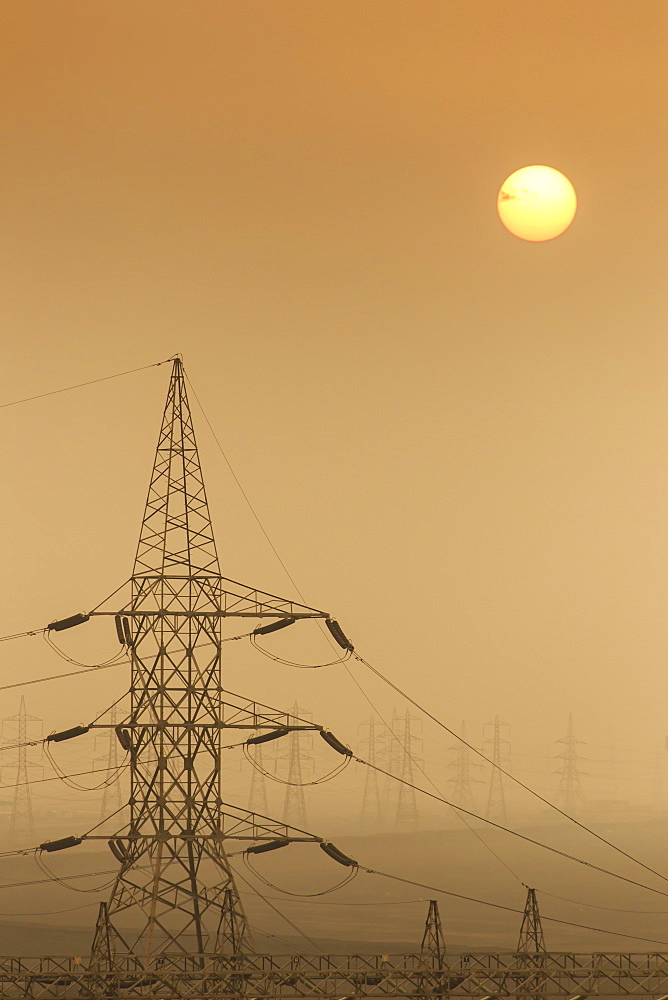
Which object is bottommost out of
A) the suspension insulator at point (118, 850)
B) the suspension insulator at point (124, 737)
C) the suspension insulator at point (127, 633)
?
the suspension insulator at point (118, 850)

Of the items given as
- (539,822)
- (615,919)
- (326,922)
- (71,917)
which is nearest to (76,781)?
(71,917)

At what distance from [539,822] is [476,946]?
95048 mm

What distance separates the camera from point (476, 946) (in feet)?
295

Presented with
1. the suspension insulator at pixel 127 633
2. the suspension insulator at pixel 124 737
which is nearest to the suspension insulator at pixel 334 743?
the suspension insulator at pixel 124 737

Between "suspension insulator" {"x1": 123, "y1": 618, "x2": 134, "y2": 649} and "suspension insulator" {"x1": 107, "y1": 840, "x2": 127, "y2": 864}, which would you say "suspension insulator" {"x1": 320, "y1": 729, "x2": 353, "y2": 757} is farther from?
"suspension insulator" {"x1": 107, "y1": 840, "x2": 127, "y2": 864}

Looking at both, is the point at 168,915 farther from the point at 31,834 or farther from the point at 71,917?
the point at 31,834

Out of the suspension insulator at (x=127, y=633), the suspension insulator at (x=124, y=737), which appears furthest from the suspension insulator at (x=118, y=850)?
the suspension insulator at (x=127, y=633)

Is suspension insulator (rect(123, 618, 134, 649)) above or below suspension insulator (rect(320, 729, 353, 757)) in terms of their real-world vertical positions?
above

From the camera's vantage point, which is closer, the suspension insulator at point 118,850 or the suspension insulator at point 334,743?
the suspension insulator at point 118,850

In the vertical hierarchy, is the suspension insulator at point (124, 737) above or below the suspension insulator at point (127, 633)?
below

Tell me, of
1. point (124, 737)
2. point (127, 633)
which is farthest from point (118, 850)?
point (127, 633)

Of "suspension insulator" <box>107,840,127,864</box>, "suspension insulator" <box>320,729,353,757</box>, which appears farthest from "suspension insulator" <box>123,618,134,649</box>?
"suspension insulator" <box>320,729,353,757</box>

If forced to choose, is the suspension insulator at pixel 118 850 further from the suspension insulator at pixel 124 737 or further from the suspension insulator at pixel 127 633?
the suspension insulator at pixel 127 633

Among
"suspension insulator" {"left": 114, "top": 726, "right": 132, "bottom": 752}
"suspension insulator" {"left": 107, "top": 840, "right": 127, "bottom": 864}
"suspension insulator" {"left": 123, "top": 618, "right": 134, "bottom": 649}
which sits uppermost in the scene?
"suspension insulator" {"left": 123, "top": 618, "right": 134, "bottom": 649}
